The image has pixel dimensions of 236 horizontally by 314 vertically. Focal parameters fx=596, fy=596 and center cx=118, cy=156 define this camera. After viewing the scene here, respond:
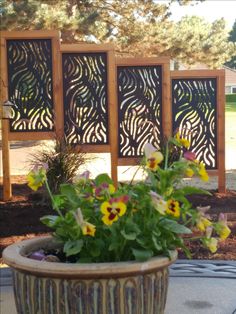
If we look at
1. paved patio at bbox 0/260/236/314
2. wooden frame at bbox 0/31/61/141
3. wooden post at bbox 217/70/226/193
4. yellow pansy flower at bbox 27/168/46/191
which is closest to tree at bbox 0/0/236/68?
wooden frame at bbox 0/31/61/141

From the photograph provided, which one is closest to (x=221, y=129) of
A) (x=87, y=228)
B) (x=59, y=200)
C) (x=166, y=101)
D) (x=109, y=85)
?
(x=166, y=101)

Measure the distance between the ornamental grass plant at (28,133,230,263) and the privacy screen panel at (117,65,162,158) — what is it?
20.9 feet

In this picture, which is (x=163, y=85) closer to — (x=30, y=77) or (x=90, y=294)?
(x=30, y=77)

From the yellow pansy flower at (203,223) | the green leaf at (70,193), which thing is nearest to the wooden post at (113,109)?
the green leaf at (70,193)

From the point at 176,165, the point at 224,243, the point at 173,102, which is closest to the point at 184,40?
the point at 173,102

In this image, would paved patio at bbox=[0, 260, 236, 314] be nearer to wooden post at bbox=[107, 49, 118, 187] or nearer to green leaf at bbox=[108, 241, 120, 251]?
green leaf at bbox=[108, 241, 120, 251]

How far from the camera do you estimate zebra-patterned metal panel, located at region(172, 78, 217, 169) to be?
9.85m

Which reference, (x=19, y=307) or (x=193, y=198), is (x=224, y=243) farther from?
(x=19, y=307)

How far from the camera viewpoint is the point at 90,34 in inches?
707

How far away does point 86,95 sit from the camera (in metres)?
9.52

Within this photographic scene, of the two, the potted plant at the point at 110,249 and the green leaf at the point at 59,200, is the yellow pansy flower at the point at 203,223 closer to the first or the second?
the potted plant at the point at 110,249

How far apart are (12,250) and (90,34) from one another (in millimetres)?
15352

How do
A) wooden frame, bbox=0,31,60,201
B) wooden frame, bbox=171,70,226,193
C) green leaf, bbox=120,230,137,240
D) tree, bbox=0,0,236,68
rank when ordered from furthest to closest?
1. tree, bbox=0,0,236,68
2. wooden frame, bbox=171,70,226,193
3. wooden frame, bbox=0,31,60,201
4. green leaf, bbox=120,230,137,240

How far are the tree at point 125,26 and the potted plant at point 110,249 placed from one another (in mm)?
12791
